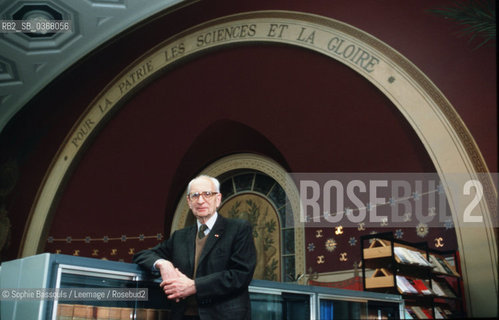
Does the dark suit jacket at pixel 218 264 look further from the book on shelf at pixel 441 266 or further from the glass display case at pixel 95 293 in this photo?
the book on shelf at pixel 441 266

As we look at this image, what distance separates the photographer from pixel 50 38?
30.3 ft

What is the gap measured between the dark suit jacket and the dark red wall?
4.08m

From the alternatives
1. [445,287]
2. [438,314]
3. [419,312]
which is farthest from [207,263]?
[445,287]

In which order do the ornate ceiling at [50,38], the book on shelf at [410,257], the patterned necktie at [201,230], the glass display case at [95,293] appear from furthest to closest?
the ornate ceiling at [50,38] → the book on shelf at [410,257] → the patterned necktie at [201,230] → the glass display case at [95,293]

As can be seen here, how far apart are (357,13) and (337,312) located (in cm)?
479

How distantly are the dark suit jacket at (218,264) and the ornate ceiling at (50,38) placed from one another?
20.3ft

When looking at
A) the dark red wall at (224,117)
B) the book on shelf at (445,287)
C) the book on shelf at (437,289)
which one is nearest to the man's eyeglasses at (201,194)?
the book on shelf at (437,289)

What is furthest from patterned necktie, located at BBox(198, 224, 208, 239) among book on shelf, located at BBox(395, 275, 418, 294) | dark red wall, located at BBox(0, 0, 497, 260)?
dark red wall, located at BBox(0, 0, 497, 260)

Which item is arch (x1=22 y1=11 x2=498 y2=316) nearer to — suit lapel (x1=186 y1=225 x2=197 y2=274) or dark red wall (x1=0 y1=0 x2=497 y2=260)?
dark red wall (x1=0 y1=0 x2=497 y2=260)

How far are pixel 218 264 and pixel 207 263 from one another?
0.23 feet

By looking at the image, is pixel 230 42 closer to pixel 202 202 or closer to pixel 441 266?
pixel 441 266

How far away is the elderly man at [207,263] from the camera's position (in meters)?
2.79

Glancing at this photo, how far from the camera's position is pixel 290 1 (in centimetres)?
777

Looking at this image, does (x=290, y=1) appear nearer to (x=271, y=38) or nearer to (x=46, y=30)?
(x=271, y=38)
